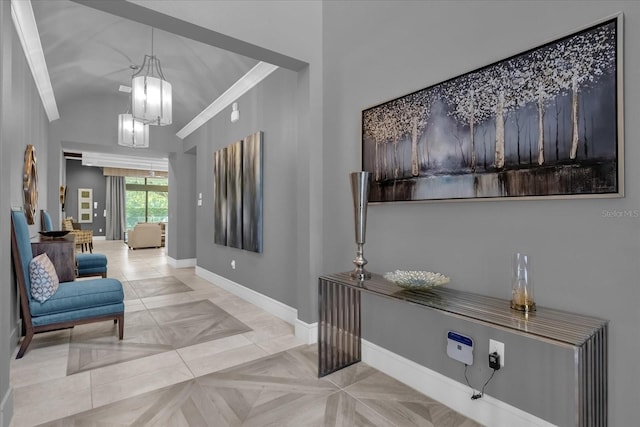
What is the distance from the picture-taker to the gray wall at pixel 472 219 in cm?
129

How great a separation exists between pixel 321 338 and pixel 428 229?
1.03 meters

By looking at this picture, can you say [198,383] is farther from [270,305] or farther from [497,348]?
[497,348]

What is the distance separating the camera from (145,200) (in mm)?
13977

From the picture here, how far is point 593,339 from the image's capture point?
4.08 ft

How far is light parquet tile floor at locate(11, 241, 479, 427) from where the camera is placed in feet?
5.92

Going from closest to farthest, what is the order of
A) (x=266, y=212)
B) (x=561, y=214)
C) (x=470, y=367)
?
(x=561, y=214), (x=470, y=367), (x=266, y=212)

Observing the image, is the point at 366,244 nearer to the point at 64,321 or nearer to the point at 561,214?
the point at 561,214

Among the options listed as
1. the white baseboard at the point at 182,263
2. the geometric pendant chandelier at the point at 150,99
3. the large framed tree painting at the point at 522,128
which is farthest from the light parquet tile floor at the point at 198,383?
the white baseboard at the point at 182,263

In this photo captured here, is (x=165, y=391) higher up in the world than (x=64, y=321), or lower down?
lower down

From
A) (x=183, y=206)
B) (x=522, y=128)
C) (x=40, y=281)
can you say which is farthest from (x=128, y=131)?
(x=522, y=128)

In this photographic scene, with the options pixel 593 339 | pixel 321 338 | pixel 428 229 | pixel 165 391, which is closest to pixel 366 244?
pixel 428 229

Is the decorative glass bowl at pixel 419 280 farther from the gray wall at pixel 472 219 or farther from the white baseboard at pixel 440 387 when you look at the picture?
the white baseboard at pixel 440 387

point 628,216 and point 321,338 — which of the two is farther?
point 321,338

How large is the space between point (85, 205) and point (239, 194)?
11.4 m
